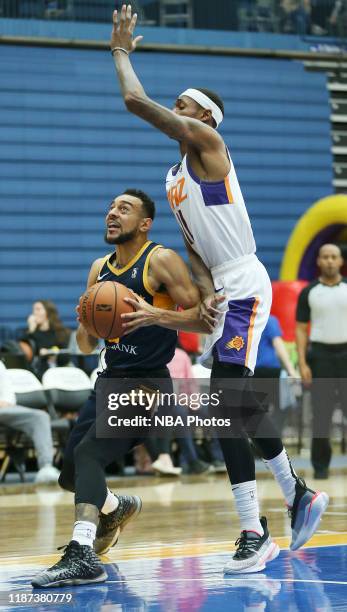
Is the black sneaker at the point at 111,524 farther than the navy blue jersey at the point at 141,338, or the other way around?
the black sneaker at the point at 111,524

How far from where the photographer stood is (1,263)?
18.3 metres

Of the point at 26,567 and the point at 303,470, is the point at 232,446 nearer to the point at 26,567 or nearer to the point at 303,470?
the point at 26,567

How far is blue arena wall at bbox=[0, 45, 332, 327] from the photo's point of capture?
1870 centimetres

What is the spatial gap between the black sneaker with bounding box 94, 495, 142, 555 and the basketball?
1.17m

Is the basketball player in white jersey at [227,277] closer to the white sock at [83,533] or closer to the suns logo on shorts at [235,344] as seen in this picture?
the suns logo on shorts at [235,344]

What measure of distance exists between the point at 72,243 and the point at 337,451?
5502 mm

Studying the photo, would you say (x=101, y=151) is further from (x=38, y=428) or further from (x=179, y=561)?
(x=179, y=561)

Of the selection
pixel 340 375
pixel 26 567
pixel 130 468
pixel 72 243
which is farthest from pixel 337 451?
pixel 26 567

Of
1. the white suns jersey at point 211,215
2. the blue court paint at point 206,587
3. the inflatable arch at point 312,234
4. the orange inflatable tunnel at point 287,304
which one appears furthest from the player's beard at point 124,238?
the inflatable arch at point 312,234

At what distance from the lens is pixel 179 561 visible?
646 cm

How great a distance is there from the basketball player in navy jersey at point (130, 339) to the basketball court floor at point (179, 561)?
44cm

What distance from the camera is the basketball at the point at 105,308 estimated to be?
5.80 metres

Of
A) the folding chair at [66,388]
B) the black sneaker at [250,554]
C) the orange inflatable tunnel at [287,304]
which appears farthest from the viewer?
the orange inflatable tunnel at [287,304]

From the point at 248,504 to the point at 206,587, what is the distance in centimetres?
62
